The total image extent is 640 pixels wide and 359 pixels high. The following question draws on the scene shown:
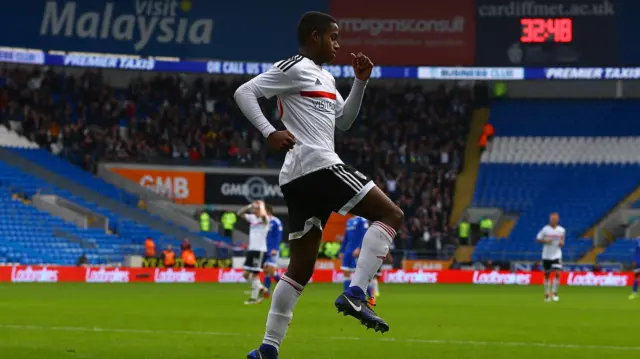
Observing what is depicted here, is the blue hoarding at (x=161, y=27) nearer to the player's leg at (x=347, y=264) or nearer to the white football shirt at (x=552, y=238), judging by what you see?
the white football shirt at (x=552, y=238)

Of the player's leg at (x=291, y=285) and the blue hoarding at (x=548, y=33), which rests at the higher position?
the blue hoarding at (x=548, y=33)

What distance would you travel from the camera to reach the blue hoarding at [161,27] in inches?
2005

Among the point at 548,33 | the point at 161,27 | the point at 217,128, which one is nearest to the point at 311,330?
the point at 161,27

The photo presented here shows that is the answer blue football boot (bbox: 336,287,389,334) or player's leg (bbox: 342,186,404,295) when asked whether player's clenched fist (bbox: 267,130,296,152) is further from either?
blue football boot (bbox: 336,287,389,334)

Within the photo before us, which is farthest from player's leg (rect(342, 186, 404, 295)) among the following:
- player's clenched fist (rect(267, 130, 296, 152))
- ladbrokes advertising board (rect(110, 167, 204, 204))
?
ladbrokes advertising board (rect(110, 167, 204, 204))

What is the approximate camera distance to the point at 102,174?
172ft

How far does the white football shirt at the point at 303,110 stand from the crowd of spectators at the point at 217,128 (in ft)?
143

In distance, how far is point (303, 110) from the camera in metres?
9.03

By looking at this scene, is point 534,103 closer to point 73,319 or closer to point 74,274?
point 74,274

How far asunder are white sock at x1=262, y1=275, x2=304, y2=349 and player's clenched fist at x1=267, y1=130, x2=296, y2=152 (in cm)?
116

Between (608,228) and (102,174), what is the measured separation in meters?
23.7

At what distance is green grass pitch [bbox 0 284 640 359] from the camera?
1212 centimetres

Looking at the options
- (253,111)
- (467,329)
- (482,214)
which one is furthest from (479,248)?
(253,111)

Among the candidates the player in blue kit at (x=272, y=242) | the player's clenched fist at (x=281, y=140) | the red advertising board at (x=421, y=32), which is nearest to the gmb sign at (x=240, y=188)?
the red advertising board at (x=421, y=32)
